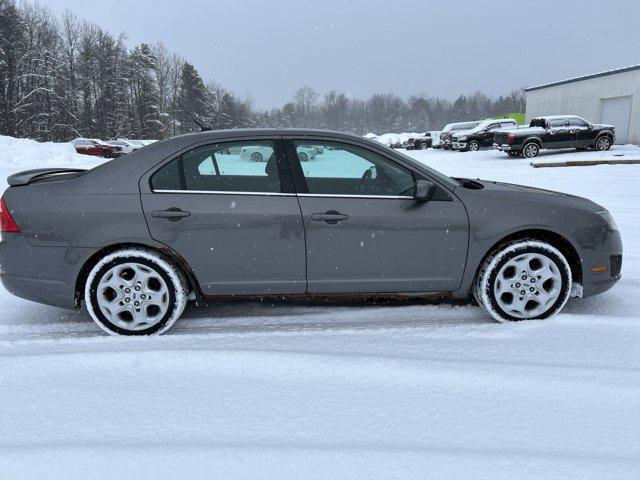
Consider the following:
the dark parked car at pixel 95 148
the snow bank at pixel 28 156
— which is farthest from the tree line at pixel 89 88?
the snow bank at pixel 28 156

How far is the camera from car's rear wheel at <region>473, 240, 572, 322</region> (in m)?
3.36

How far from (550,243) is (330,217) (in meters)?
1.67

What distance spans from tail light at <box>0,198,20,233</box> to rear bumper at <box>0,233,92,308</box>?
35mm

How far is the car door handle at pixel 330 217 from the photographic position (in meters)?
3.20

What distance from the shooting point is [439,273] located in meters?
3.36

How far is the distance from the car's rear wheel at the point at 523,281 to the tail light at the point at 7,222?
10.8 ft

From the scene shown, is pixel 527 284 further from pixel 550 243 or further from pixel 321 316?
pixel 321 316

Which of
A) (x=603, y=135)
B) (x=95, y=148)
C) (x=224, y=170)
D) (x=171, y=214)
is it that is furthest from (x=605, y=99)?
(x=171, y=214)

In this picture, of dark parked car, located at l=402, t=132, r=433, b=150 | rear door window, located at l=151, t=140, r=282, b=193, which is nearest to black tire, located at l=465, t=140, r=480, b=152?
dark parked car, located at l=402, t=132, r=433, b=150

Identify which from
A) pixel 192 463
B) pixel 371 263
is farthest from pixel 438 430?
pixel 371 263

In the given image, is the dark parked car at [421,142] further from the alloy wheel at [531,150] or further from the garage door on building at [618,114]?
the alloy wheel at [531,150]

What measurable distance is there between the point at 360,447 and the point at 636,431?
1.25m

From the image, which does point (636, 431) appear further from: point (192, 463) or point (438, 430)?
point (192, 463)

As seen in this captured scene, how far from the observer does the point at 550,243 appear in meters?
3.45
